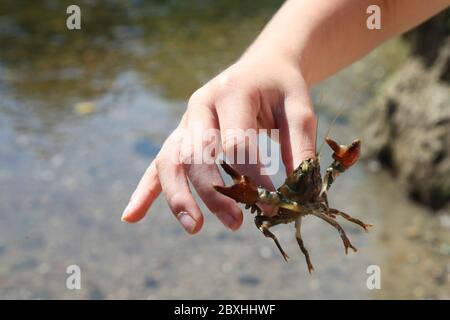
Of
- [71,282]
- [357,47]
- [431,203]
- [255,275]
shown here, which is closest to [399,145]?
[431,203]

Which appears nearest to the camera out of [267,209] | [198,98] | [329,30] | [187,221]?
[187,221]

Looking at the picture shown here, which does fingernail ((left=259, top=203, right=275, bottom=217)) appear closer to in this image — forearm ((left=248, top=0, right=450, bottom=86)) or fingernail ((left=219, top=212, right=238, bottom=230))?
fingernail ((left=219, top=212, right=238, bottom=230))

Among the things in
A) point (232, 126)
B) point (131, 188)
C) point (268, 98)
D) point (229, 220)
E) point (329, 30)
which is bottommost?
point (229, 220)

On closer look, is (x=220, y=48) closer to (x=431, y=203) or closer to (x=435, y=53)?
(x=435, y=53)

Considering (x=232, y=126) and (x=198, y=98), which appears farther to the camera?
(x=198, y=98)

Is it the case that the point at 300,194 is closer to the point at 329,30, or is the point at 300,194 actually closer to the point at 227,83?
the point at 227,83

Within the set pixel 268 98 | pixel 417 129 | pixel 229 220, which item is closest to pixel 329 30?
pixel 268 98

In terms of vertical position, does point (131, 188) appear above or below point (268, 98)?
above
